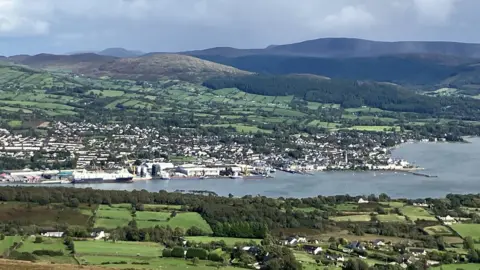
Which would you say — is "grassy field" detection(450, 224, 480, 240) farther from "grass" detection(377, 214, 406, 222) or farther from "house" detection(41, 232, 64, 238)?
"house" detection(41, 232, 64, 238)

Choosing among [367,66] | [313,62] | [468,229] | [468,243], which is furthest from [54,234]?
[313,62]

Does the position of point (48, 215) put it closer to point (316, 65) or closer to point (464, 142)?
point (464, 142)

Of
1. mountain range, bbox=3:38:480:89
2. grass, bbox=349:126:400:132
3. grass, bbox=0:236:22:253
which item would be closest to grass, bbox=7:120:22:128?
grass, bbox=349:126:400:132

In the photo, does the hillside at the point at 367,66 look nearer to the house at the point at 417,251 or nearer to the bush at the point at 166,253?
the house at the point at 417,251

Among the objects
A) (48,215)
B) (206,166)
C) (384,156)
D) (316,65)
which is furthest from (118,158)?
(316,65)

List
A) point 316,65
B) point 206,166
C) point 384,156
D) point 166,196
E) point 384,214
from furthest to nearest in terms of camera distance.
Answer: point 316,65, point 384,156, point 206,166, point 166,196, point 384,214
